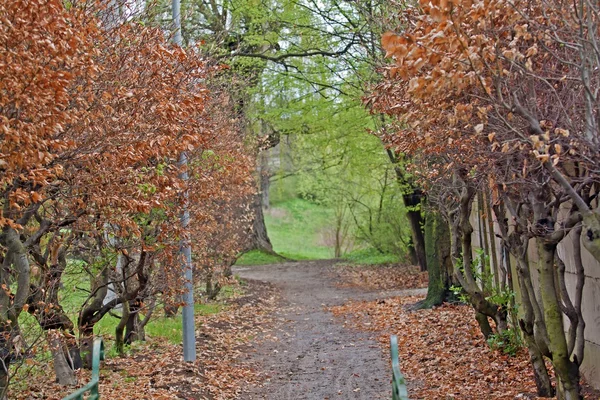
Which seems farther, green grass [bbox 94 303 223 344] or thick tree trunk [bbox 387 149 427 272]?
thick tree trunk [bbox 387 149 427 272]

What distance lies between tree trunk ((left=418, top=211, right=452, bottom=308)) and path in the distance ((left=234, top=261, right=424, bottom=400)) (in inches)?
86.6

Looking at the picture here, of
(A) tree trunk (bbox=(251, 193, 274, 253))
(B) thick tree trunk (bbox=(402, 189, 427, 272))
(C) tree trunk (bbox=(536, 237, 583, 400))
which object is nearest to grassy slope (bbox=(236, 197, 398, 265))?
(A) tree trunk (bbox=(251, 193, 274, 253))

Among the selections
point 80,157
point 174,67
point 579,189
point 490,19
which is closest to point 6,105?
point 80,157

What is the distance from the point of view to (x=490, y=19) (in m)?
5.86

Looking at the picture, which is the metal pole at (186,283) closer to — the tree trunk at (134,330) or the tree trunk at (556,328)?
the tree trunk at (134,330)

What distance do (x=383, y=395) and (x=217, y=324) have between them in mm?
6856

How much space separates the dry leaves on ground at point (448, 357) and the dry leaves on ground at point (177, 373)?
8.27 feet

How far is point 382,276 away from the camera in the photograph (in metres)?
27.2

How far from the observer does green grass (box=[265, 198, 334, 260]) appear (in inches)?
1746

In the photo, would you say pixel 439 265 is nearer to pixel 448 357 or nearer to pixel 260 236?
pixel 448 357

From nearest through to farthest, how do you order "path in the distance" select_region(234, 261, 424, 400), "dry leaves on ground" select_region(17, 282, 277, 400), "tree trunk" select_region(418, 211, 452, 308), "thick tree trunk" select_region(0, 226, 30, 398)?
1. "thick tree trunk" select_region(0, 226, 30, 398)
2. "dry leaves on ground" select_region(17, 282, 277, 400)
3. "path in the distance" select_region(234, 261, 424, 400)
4. "tree trunk" select_region(418, 211, 452, 308)

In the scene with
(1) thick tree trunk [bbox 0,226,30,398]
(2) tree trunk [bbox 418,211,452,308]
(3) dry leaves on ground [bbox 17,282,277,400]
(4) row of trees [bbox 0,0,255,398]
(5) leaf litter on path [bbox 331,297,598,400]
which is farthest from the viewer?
(2) tree trunk [bbox 418,211,452,308]

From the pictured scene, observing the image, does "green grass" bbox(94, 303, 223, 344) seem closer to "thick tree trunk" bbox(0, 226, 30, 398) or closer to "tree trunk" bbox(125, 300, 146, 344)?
"tree trunk" bbox(125, 300, 146, 344)

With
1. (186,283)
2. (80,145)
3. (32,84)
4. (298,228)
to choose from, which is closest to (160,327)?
(186,283)
